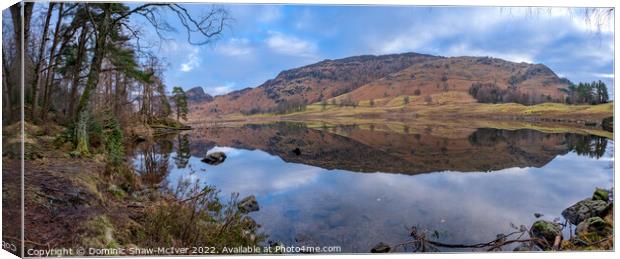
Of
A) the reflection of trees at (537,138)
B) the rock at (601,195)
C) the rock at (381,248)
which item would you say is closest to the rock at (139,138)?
the rock at (381,248)

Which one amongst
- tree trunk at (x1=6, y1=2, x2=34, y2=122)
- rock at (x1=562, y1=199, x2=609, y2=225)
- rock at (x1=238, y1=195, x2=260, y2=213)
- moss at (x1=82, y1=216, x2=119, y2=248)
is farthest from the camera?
rock at (x1=562, y1=199, x2=609, y2=225)

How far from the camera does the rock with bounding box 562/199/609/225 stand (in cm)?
682

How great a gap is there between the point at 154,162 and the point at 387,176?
338cm

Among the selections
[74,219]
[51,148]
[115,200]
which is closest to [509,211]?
[115,200]

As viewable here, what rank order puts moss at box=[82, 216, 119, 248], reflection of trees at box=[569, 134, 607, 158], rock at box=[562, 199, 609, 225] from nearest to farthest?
moss at box=[82, 216, 119, 248] < rock at box=[562, 199, 609, 225] < reflection of trees at box=[569, 134, 607, 158]

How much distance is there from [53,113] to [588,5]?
778cm

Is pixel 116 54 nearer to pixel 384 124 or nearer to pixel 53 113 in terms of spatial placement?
pixel 53 113

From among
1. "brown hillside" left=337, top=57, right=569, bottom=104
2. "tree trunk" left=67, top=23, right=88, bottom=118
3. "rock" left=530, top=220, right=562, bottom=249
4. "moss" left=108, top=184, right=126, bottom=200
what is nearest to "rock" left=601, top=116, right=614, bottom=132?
"brown hillside" left=337, top=57, right=569, bottom=104

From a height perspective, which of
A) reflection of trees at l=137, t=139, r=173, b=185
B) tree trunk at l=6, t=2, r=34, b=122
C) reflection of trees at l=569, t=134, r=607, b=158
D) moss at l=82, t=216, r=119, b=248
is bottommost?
moss at l=82, t=216, r=119, b=248

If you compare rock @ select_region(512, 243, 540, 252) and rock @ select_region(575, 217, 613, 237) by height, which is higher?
rock @ select_region(575, 217, 613, 237)

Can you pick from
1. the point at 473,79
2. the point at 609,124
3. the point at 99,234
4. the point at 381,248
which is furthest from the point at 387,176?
the point at 99,234

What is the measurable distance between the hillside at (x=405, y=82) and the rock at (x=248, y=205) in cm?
131

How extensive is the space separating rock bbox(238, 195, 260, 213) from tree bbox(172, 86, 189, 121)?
1526 millimetres

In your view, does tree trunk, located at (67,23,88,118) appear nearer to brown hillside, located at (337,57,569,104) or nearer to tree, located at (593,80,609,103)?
brown hillside, located at (337,57,569,104)
